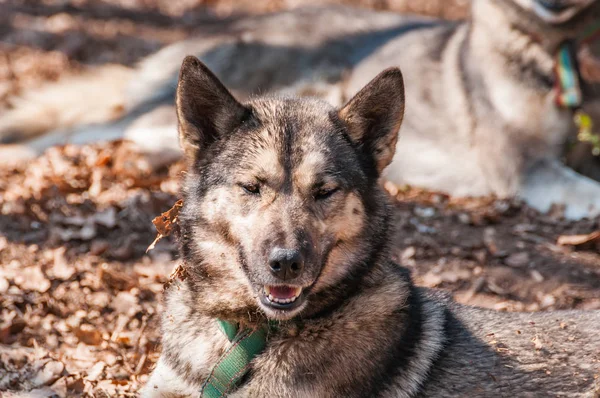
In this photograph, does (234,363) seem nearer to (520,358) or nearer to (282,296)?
(282,296)

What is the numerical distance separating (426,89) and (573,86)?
1.52m

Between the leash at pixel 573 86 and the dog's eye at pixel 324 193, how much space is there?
424cm

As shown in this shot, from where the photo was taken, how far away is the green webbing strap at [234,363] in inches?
126

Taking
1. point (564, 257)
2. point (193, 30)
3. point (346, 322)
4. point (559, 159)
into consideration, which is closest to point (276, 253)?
point (346, 322)

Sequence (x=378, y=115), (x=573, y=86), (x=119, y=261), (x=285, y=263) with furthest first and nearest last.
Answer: (x=573, y=86), (x=119, y=261), (x=378, y=115), (x=285, y=263)

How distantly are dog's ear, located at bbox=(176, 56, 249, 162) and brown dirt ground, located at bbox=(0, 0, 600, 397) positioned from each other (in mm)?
1422

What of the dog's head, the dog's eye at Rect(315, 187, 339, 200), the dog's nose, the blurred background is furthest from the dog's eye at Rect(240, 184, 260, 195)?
the blurred background

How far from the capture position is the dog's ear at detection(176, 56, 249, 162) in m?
3.36

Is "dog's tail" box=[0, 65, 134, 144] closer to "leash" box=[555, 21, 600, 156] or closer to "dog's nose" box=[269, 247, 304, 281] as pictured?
"leash" box=[555, 21, 600, 156]

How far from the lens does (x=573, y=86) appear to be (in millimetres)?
6766

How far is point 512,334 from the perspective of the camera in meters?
3.52

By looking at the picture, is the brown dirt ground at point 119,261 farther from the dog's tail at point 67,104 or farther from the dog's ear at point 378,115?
the dog's ear at point 378,115

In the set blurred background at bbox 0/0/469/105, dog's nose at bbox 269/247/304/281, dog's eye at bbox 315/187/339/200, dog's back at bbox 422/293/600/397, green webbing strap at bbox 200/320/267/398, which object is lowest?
dog's back at bbox 422/293/600/397

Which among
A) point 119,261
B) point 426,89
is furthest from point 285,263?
point 426,89
